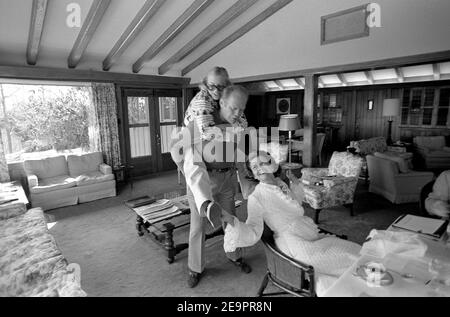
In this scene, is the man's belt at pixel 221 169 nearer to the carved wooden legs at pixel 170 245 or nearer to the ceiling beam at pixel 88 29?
the carved wooden legs at pixel 170 245

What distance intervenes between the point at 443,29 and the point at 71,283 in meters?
4.32

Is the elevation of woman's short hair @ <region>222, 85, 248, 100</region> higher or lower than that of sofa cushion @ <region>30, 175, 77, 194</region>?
higher

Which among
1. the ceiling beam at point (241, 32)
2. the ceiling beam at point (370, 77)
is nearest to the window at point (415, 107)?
the ceiling beam at point (370, 77)

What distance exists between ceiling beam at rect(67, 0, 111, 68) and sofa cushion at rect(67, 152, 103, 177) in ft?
5.33

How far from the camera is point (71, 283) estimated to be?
69.3 inches

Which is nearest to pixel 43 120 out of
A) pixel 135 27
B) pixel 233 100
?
pixel 135 27

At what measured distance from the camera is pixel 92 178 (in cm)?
469

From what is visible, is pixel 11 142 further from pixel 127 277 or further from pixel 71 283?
pixel 71 283

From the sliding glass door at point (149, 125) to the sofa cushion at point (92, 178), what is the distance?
1.22 m

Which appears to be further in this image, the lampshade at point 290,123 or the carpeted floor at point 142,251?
the lampshade at point 290,123

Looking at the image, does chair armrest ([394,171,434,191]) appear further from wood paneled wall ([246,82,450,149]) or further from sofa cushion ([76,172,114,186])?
sofa cushion ([76,172,114,186])

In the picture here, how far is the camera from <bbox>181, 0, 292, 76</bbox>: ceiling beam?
446 centimetres

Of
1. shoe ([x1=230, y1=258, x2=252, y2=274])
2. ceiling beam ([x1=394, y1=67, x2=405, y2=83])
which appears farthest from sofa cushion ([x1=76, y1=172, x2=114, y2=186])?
ceiling beam ([x1=394, y1=67, x2=405, y2=83])

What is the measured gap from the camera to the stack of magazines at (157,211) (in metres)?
2.85
